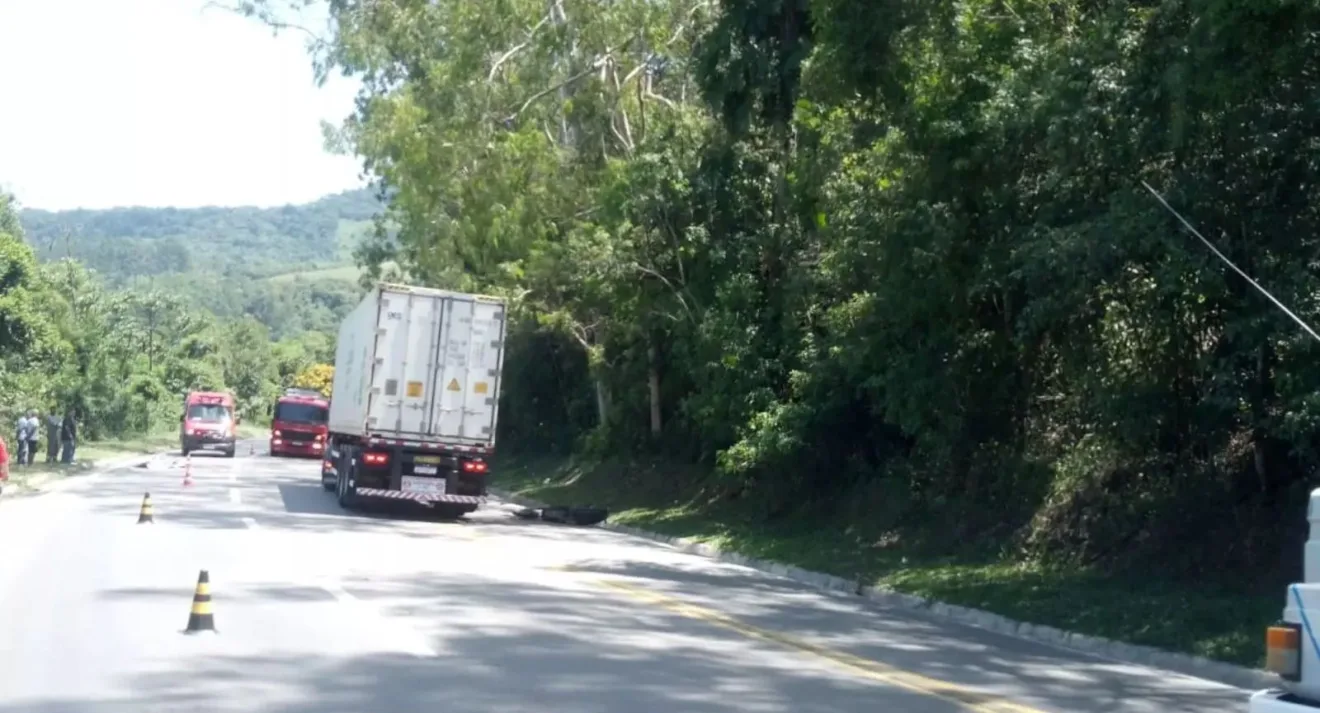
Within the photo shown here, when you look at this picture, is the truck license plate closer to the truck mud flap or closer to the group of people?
the truck mud flap

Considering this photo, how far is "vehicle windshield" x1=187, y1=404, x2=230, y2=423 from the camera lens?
5553 centimetres

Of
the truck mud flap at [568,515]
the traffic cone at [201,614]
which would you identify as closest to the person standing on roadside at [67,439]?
the truck mud flap at [568,515]

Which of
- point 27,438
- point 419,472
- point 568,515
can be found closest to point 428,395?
point 419,472

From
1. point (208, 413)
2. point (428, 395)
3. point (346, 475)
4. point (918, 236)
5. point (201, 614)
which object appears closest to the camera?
point (201, 614)

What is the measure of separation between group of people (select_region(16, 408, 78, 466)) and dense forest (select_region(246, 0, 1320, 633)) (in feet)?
36.4

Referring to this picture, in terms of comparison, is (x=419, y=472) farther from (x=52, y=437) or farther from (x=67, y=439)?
(x=67, y=439)

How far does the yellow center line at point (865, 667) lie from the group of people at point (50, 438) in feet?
90.2

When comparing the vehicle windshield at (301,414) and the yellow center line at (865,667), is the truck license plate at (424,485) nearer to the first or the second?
the yellow center line at (865,667)

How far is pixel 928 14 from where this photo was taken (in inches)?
768

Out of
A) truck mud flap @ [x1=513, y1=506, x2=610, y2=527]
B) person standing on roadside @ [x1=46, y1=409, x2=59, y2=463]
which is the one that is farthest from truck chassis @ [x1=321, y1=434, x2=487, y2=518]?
person standing on roadside @ [x1=46, y1=409, x2=59, y2=463]

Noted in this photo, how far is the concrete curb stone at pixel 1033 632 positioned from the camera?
13.5 meters

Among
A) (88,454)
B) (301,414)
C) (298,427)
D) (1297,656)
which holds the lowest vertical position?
(88,454)

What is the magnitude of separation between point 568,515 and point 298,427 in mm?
28158

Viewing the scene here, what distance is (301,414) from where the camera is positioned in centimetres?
5659
